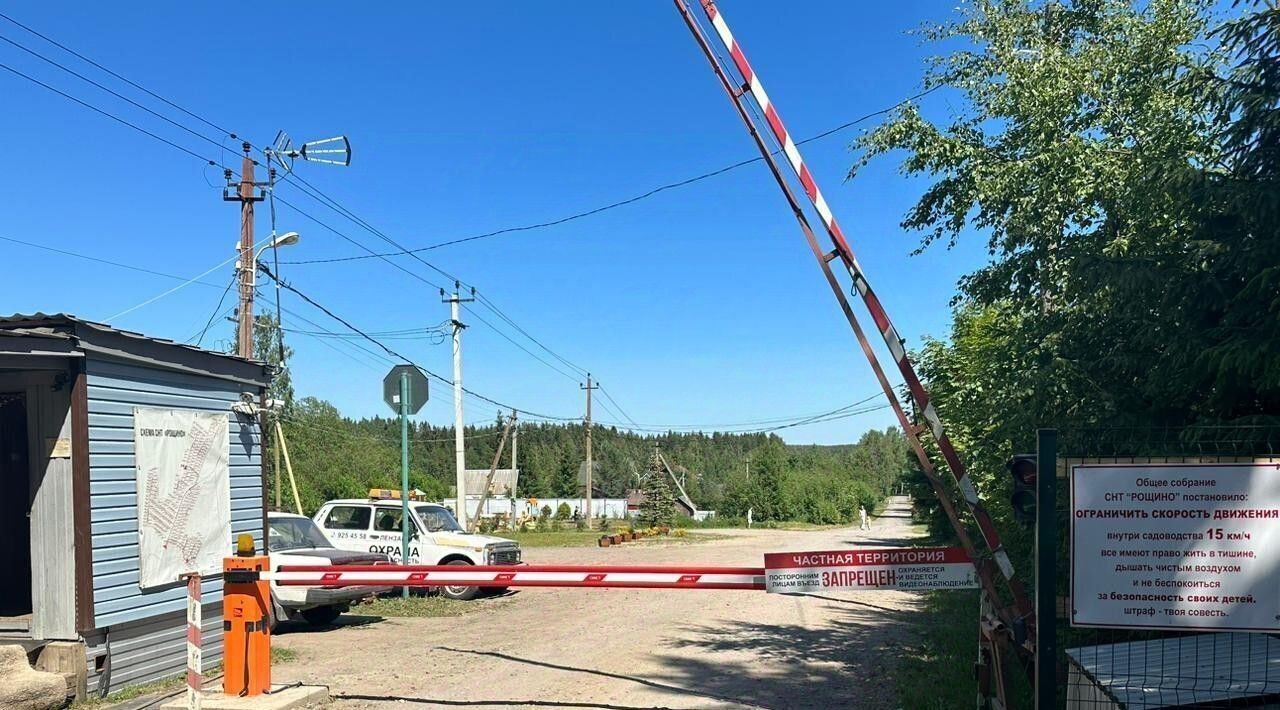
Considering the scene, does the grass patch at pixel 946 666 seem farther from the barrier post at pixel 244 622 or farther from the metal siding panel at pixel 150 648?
the metal siding panel at pixel 150 648

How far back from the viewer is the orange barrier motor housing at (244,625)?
758 centimetres

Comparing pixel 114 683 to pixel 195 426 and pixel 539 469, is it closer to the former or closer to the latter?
pixel 195 426

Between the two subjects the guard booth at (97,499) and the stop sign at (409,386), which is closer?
the guard booth at (97,499)

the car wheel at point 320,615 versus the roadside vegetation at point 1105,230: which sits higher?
the roadside vegetation at point 1105,230

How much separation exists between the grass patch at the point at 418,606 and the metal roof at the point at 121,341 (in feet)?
19.8

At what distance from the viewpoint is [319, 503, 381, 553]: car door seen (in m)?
17.9

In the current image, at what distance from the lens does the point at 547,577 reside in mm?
7383

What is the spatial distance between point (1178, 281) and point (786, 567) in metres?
3.23

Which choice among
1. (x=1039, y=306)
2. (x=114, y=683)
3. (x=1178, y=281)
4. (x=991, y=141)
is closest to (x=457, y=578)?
(x=114, y=683)

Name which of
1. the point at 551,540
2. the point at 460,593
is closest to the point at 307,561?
the point at 460,593

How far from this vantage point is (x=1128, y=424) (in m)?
6.68

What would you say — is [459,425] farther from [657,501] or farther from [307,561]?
[657,501]

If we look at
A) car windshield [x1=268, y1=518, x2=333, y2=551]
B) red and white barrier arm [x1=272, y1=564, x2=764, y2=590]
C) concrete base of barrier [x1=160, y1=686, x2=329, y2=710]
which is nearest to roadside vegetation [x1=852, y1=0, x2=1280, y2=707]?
red and white barrier arm [x1=272, y1=564, x2=764, y2=590]

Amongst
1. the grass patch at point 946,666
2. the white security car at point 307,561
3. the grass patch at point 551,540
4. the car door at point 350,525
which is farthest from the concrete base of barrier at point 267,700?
the grass patch at point 551,540
